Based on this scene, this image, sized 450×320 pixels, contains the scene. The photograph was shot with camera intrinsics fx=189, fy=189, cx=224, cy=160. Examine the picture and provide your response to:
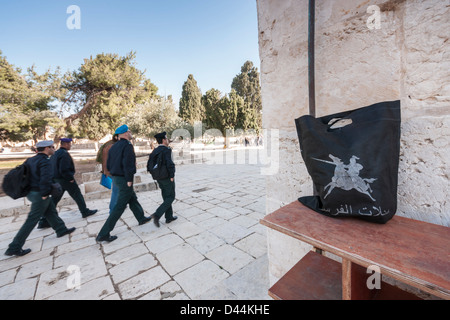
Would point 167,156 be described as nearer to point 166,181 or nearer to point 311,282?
point 166,181

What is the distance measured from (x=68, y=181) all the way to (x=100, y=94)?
63.6 feet

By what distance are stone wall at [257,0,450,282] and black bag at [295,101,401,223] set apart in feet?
1.06

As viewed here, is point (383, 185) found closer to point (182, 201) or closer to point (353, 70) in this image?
point (353, 70)

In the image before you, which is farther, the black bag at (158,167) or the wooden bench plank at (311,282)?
the black bag at (158,167)

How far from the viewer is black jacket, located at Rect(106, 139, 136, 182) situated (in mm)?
3115

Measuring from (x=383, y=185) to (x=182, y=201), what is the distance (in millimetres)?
4621

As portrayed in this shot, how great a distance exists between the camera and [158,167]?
3.47 metres

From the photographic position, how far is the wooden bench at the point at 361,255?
634mm

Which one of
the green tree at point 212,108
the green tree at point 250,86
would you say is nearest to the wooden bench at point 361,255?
the green tree at point 212,108

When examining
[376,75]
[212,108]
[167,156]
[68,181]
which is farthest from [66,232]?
[212,108]

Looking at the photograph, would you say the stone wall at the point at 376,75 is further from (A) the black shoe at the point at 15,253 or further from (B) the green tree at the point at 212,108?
(B) the green tree at the point at 212,108

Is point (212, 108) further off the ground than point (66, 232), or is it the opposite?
point (212, 108)

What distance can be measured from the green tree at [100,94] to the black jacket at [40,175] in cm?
1785
